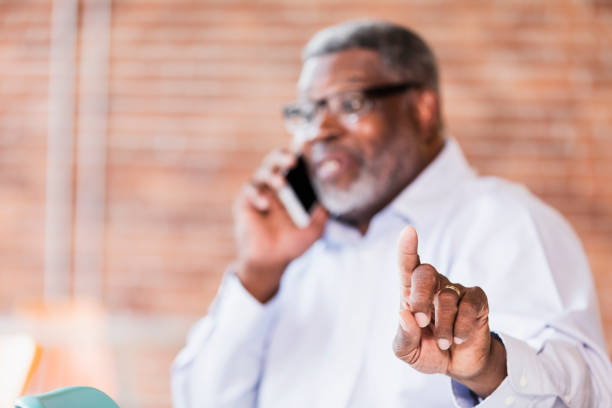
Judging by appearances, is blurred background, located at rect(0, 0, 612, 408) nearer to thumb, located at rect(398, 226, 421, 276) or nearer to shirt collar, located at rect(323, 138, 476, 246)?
shirt collar, located at rect(323, 138, 476, 246)

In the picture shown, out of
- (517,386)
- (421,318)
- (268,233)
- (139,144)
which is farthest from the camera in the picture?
(139,144)

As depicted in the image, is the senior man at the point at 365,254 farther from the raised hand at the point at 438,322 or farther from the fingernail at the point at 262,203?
the raised hand at the point at 438,322

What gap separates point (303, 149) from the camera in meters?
1.56

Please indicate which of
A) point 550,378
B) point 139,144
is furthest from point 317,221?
point 139,144

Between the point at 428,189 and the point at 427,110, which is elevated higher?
the point at 427,110

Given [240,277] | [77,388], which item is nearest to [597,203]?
[240,277]

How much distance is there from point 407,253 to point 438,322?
85 millimetres

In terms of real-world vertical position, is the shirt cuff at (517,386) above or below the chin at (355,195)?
below

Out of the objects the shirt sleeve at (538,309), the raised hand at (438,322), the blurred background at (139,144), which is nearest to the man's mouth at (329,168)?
the shirt sleeve at (538,309)

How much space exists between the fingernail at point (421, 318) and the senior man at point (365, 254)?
0.34 m

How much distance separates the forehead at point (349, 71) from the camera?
4.65 ft

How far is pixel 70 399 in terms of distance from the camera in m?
0.69

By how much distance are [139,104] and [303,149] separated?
51.5 inches

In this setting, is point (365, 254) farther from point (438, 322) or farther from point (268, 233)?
point (438, 322)
